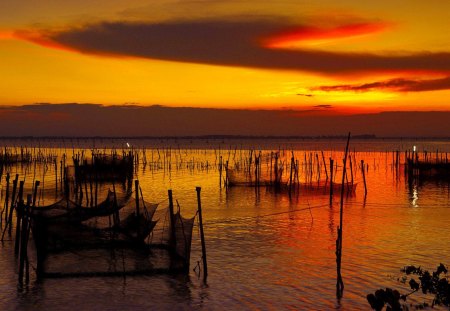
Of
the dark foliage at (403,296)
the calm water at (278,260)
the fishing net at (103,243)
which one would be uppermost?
Answer: the dark foliage at (403,296)

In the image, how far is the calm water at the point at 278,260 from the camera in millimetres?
8930

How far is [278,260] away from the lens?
456 inches

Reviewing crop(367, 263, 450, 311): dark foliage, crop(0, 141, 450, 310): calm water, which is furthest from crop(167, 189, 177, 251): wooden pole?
crop(367, 263, 450, 311): dark foliage

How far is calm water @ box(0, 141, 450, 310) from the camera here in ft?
29.3

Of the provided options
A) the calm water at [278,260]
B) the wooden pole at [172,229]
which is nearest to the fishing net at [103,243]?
the wooden pole at [172,229]

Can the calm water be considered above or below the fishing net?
below

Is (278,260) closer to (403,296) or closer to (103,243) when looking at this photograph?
(103,243)

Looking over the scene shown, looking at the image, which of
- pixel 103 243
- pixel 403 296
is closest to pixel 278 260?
pixel 103 243

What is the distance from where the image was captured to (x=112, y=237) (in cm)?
1102

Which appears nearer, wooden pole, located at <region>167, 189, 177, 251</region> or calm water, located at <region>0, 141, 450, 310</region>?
calm water, located at <region>0, 141, 450, 310</region>

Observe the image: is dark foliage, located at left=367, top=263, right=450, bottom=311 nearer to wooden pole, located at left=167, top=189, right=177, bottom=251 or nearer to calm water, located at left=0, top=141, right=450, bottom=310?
calm water, located at left=0, top=141, right=450, bottom=310

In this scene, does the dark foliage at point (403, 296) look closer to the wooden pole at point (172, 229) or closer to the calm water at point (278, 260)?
the calm water at point (278, 260)

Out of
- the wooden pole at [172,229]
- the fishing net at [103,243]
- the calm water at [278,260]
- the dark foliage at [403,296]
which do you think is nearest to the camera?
the dark foliage at [403,296]

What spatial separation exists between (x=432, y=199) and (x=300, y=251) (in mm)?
11545
